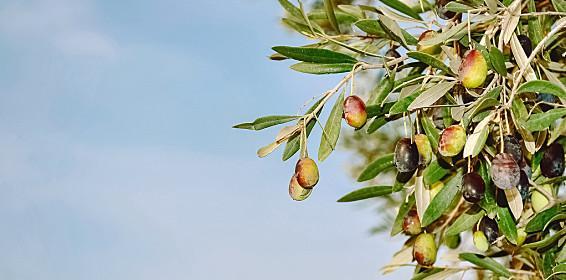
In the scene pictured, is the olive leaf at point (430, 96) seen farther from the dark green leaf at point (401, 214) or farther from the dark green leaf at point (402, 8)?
the dark green leaf at point (401, 214)

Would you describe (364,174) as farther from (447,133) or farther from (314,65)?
(447,133)

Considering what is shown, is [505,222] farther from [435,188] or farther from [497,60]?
[497,60]

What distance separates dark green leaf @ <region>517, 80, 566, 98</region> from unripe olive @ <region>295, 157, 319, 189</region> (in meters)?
0.28

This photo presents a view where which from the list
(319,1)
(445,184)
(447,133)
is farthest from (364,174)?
(319,1)

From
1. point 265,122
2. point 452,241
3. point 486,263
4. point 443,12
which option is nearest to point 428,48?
point 443,12

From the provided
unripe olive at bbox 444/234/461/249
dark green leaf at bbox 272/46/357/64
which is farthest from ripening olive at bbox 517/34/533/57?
unripe olive at bbox 444/234/461/249

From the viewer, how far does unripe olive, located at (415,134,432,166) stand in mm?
1155

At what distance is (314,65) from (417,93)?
0.56 ft

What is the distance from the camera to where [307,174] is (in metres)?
1.11

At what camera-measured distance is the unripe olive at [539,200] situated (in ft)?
4.29

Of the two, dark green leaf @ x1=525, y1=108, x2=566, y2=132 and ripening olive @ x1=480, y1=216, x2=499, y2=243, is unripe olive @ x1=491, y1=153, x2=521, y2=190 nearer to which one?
dark green leaf @ x1=525, y1=108, x2=566, y2=132

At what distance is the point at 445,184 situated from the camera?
1297 millimetres

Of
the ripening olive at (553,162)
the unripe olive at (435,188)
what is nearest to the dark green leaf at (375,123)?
the unripe olive at (435,188)

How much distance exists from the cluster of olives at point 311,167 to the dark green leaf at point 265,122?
6 cm
